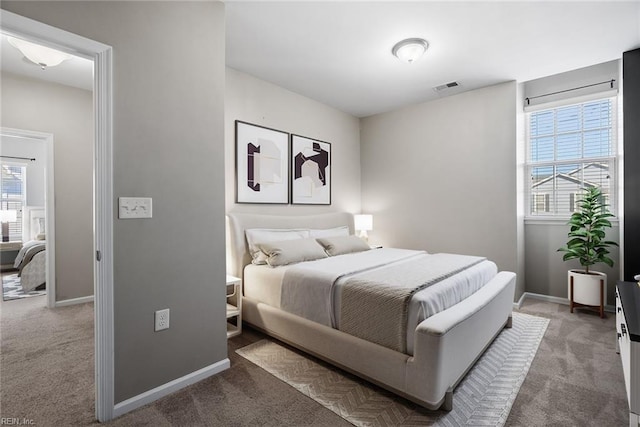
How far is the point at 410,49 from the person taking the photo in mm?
2787

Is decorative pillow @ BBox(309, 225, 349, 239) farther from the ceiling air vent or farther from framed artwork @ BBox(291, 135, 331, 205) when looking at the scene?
the ceiling air vent

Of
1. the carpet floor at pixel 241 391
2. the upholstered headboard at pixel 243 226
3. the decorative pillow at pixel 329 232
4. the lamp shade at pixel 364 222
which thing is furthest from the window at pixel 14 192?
the lamp shade at pixel 364 222

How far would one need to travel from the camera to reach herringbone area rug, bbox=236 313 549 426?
1699 millimetres

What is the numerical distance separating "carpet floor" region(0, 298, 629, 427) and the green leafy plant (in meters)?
0.82

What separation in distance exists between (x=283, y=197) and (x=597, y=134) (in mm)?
3815

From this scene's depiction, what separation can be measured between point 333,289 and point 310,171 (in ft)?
7.51

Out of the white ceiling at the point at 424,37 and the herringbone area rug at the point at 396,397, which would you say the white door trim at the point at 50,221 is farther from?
the herringbone area rug at the point at 396,397

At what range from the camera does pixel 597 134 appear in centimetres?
358

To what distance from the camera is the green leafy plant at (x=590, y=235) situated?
3.20 metres

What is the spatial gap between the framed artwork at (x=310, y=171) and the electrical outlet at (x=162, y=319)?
2.32 meters

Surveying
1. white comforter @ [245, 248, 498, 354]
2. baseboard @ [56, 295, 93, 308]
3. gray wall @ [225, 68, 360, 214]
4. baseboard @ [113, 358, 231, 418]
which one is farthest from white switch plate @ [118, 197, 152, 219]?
baseboard @ [56, 295, 93, 308]

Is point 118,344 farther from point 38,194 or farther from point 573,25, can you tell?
point 38,194

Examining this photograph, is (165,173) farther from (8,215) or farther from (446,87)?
(8,215)

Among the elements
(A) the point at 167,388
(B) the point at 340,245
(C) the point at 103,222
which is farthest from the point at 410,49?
(A) the point at 167,388
